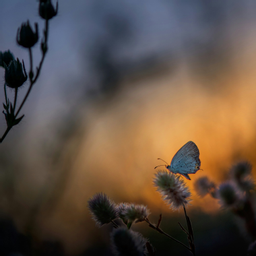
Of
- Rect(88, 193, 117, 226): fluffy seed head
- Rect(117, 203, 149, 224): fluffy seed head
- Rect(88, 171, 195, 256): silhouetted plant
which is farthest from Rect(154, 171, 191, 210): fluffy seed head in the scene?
Rect(88, 193, 117, 226): fluffy seed head

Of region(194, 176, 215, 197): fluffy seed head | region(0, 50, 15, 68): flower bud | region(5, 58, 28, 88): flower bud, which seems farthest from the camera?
region(194, 176, 215, 197): fluffy seed head

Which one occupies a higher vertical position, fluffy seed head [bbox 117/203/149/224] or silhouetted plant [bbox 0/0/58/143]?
silhouetted plant [bbox 0/0/58/143]

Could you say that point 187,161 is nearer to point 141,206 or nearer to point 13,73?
point 141,206

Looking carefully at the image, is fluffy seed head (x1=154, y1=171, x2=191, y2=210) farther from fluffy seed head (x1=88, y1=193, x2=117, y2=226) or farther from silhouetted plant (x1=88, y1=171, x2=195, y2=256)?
fluffy seed head (x1=88, y1=193, x2=117, y2=226)

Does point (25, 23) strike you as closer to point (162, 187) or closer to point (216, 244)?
point (162, 187)

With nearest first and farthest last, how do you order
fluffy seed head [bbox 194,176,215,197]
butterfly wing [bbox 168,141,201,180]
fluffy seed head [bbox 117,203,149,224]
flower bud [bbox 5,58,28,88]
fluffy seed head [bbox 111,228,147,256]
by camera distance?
fluffy seed head [bbox 111,228,147,256] → fluffy seed head [bbox 117,203,149,224] → flower bud [bbox 5,58,28,88] → butterfly wing [bbox 168,141,201,180] → fluffy seed head [bbox 194,176,215,197]

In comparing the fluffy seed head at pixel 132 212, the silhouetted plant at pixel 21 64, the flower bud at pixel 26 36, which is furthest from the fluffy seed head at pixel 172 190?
the flower bud at pixel 26 36

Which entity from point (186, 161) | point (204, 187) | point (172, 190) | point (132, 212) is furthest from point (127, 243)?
point (204, 187)

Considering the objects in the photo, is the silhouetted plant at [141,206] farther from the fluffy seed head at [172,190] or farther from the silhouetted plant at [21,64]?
the silhouetted plant at [21,64]
